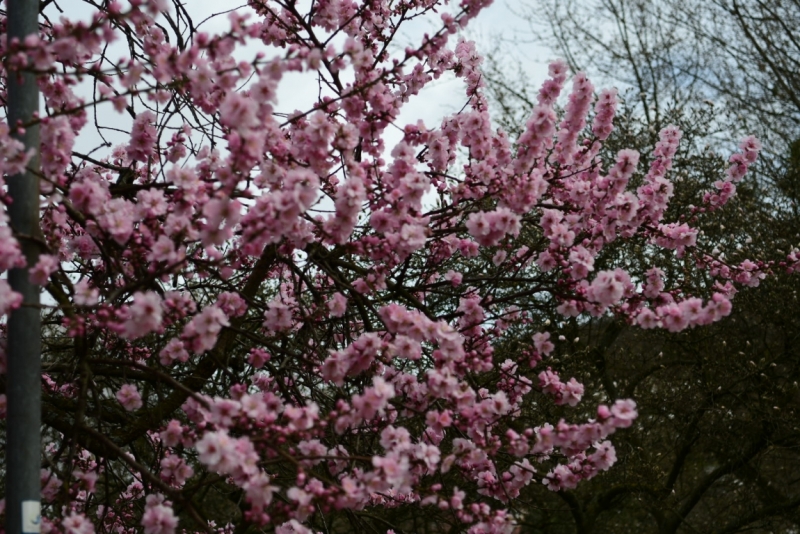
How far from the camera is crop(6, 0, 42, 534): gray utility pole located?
308 cm

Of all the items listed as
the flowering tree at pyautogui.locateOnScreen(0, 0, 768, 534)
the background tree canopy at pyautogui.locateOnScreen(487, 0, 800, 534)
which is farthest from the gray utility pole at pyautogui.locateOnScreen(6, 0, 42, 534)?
the background tree canopy at pyautogui.locateOnScreen(487, 0, 800, 534)

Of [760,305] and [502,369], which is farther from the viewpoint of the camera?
[760,305]

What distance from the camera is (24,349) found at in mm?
3205

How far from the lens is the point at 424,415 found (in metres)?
3.86

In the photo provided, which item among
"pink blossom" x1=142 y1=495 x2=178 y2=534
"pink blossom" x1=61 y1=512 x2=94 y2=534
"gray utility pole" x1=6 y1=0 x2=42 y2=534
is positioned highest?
"gray utility pole" x1=6 y1=0 x2=42 y2=534

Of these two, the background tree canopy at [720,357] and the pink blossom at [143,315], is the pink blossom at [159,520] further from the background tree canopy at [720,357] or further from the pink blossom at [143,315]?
the background tree canopy at [720,357]

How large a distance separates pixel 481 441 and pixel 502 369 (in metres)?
1.35

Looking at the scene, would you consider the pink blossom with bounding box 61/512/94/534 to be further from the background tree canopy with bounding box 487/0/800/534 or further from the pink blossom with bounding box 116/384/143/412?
the background tree canopy with bounding box 487/0/800/534

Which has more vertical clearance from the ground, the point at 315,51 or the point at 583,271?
the point at 315,51

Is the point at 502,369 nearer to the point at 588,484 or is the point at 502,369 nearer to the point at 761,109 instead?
the point at 588,484

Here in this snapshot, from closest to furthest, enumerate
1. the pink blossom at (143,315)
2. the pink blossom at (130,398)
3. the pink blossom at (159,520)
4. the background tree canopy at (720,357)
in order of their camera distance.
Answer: the pink blossom at (143,315) → the pink blossom at (159,520) → the pink blossom at (130,398) → the background tree canopy at (720,357)

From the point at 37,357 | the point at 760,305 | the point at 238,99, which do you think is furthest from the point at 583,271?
the point at 760,305

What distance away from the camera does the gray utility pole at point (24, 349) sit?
3076 mm

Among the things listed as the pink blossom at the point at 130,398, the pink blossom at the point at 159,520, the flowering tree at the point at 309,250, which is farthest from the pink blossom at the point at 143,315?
the pink blossom at the point at 130,398
